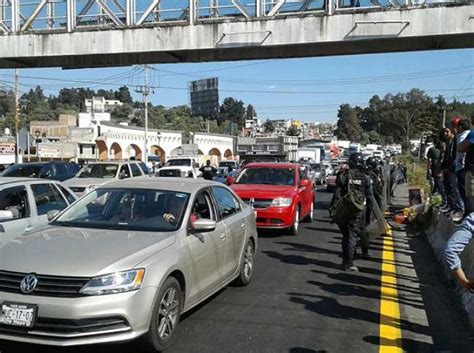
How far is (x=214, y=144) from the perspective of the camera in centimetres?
9594

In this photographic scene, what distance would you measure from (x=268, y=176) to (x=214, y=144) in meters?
82.3

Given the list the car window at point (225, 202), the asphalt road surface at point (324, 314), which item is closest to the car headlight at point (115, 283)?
the asphalt road surface at point (324, 314)

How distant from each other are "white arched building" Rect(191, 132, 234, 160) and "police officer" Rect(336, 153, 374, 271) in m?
78.5

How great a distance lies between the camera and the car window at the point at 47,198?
817 centimetres

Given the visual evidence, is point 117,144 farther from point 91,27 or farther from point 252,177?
point 252,177

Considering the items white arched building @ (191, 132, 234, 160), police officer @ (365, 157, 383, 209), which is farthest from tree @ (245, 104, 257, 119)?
police officer @ (365, 157, 383, 209)

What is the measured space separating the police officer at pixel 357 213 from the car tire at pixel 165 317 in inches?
166

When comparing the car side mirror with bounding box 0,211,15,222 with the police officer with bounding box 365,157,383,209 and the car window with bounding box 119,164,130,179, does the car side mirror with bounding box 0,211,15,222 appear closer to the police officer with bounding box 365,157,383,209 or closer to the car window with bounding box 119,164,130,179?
the police officer with bounding box 365,157,383,209

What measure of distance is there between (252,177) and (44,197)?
6374 mm

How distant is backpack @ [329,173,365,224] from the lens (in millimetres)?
8938

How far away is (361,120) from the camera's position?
16412cm

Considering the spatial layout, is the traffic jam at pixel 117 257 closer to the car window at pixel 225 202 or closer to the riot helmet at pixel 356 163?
the car window at pixel 225 202

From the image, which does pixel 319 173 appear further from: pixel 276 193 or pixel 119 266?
pixel 119 266

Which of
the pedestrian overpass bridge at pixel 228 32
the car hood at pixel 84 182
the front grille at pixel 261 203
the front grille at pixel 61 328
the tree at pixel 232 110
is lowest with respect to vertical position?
the front grille at pixel 61 328
